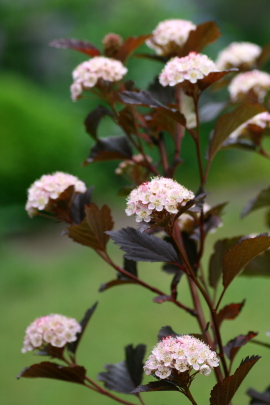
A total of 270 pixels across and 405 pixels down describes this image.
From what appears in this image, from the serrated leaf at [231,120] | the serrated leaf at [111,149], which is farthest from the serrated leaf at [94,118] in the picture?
the serrated leaf at [231,120]

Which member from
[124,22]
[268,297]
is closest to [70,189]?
[268,297]

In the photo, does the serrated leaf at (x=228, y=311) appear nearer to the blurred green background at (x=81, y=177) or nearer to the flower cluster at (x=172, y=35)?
the flower cluster at (x=172, y=35)

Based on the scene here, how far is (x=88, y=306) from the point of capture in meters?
2.05

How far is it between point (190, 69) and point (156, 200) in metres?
0.15

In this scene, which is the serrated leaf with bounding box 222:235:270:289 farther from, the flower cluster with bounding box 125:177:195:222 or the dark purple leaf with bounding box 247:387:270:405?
the dark purple leaf with bounding box 247:387:270:405

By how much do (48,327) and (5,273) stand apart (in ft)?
6.45

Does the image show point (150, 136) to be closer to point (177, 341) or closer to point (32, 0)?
point (177, 341)

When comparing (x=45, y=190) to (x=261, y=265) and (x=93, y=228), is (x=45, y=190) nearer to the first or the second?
(x=93, y=228)

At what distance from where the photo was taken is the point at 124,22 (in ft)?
13.2

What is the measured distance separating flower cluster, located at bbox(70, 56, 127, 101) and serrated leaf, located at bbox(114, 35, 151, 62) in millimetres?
57

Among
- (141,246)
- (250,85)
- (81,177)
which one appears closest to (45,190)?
(141,246)

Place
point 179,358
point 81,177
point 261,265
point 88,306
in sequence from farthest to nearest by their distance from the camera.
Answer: point 81,177 → point 88,306 → point 261,265 → point 179,358

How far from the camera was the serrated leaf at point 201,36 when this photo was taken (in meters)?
0.53

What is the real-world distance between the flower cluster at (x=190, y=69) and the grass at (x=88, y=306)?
1.00m
